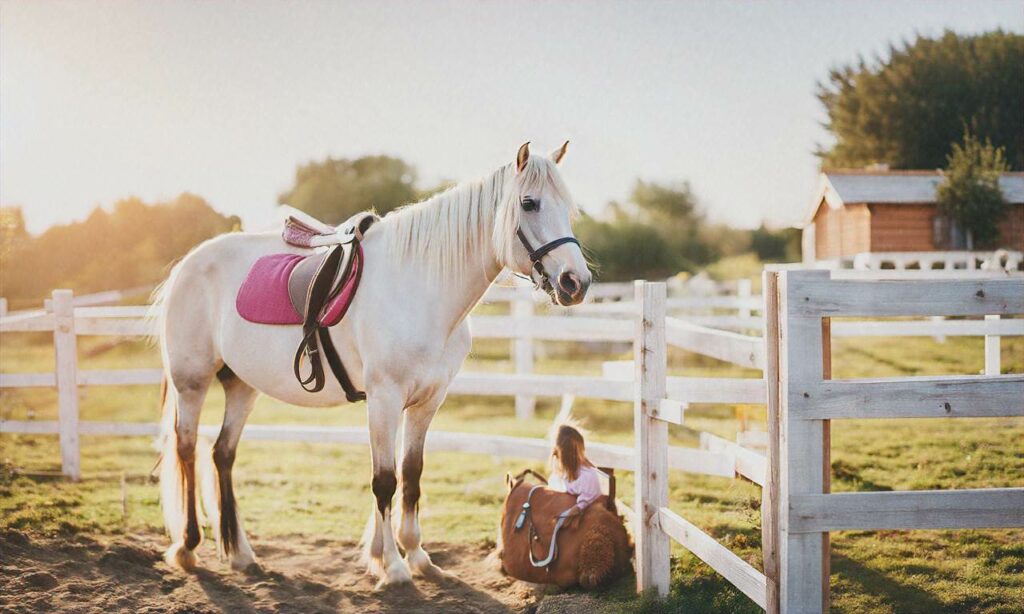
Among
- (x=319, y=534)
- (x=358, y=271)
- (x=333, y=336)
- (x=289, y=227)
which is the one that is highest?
(x=289, y=227)

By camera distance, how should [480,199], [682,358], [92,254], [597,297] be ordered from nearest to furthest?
[480,199] → [92,254] → [682,358] → [597,297]

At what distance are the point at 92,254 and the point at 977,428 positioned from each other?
32.8ft

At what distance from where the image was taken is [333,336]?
417cm

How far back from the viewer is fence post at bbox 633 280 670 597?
3672 millimetres

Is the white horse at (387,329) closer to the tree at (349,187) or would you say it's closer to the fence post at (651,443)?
the fence post at (651,443)

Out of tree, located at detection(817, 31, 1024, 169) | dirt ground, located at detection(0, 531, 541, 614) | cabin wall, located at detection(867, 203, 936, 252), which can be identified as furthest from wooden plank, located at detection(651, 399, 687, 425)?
tree, located at detection(817, 31, 1024, 169)

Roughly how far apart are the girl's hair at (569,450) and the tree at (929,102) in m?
29.3

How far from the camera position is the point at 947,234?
19.7 meters

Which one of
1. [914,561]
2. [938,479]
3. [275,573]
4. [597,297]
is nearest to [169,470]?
[275,573]

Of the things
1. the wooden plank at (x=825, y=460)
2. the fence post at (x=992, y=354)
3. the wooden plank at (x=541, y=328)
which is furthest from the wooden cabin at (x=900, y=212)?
the wooden plank at (x=825, y=460)

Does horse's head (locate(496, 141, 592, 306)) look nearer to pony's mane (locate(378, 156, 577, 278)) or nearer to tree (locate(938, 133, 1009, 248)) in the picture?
pony's mane (locate(378, 156, 577, 278))

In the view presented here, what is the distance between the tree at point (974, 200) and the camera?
61.2 ft

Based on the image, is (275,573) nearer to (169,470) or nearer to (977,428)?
(169,470)

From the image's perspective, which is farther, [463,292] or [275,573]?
[275,573]
